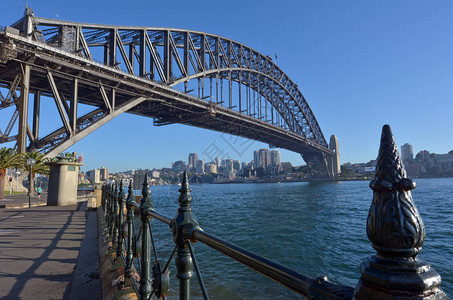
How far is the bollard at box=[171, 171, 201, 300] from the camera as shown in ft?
4.81

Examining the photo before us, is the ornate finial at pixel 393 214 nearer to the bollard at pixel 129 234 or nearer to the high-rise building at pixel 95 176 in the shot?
the bollard at pixel 129 234

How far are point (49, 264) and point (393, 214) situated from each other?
423 cm

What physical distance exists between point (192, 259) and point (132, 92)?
25134 mm

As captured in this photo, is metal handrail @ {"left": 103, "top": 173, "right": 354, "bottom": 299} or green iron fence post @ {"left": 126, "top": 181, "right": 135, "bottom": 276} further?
green iron fence post @ {"left": 126, "top": 181, "right": 135, "bottom": 276}

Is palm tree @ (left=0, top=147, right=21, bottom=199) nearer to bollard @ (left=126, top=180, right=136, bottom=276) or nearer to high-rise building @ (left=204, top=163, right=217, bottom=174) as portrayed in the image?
bollard @ (left=126, top=180, right=136, bottom=276)

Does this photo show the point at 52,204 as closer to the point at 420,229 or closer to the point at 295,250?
the point at 295,250

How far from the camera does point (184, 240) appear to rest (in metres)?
1.50

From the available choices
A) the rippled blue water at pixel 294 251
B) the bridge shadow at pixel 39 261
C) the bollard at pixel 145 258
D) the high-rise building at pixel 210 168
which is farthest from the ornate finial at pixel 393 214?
the high-rise building at pixel 210 168

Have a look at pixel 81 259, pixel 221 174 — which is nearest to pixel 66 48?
pixel 81 259

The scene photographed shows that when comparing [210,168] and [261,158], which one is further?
[261,158]

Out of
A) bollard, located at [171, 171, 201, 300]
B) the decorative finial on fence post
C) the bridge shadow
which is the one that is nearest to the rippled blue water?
the bridge shadow

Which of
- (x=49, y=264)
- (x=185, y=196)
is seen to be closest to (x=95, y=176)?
(x=49, y=264)

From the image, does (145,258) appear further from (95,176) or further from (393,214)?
(95,176)

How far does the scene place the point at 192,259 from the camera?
1.44 m
